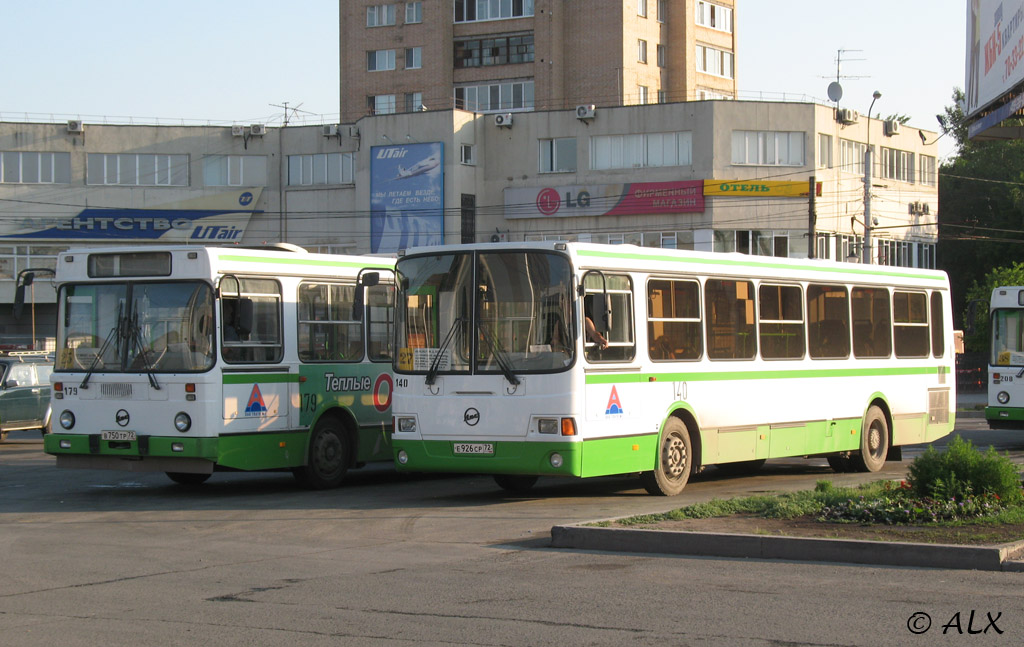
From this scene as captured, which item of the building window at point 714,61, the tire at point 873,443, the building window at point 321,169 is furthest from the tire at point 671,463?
the building window at point 714,61

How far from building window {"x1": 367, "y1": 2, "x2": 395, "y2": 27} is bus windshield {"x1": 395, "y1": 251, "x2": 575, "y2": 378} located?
6225cm

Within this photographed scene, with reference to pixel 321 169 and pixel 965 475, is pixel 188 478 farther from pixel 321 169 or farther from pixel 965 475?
pixel 321 169

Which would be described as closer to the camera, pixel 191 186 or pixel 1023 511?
pixel 1023 511

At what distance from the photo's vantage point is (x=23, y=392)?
2627 cm

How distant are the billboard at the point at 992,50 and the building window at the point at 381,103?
2301 inches

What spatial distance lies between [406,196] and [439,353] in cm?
4665

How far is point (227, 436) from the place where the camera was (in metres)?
15.4

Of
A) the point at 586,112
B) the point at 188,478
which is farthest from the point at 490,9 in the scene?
the point at 188,478

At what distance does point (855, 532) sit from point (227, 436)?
786 centimetres

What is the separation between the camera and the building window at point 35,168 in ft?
214

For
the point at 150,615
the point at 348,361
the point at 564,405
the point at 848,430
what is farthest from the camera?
the point at 848,430

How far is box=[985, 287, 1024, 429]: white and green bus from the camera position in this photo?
24.6m

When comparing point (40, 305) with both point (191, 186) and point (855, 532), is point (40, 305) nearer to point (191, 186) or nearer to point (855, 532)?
point (191, 186)

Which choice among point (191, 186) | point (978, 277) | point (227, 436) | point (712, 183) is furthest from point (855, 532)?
point (978, 277)
